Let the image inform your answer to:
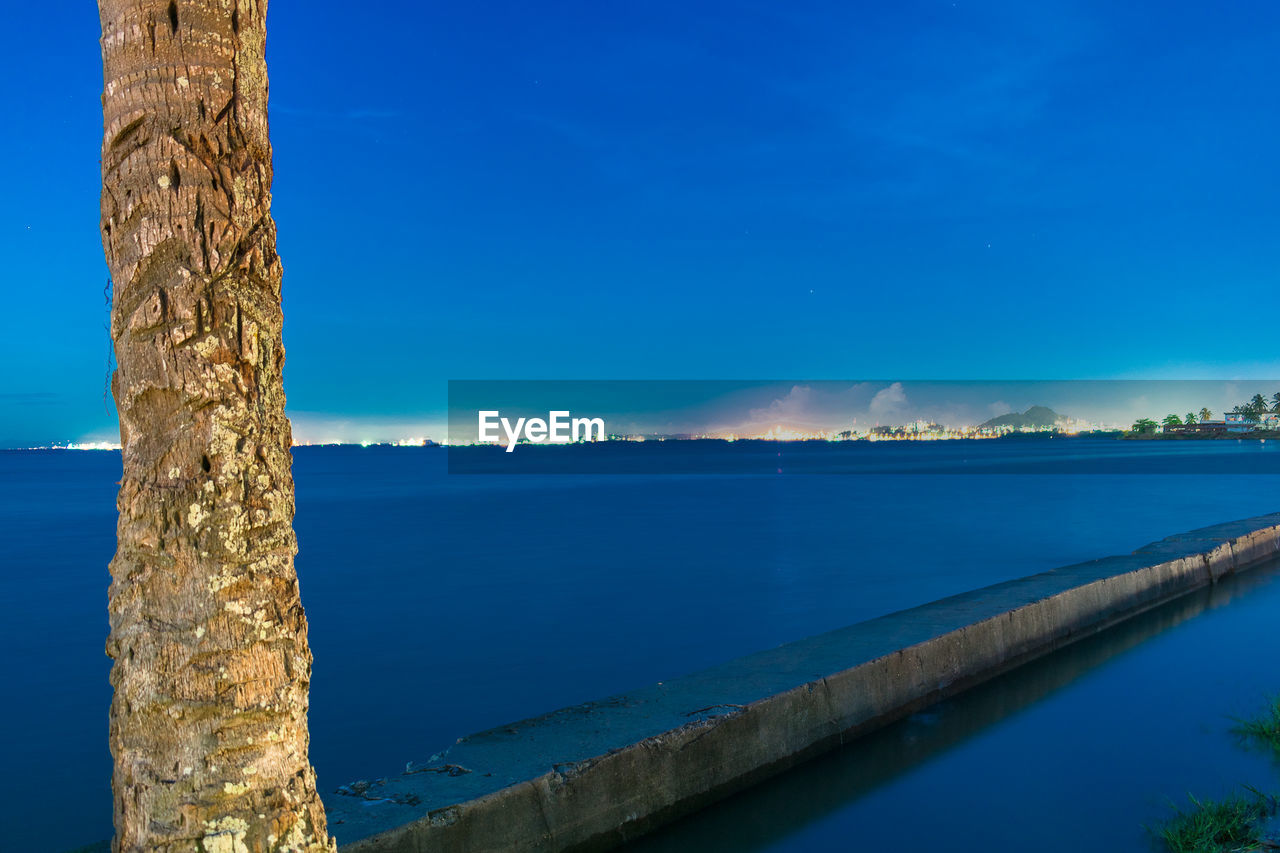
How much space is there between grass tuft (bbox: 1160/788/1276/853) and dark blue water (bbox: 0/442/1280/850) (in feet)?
2.32

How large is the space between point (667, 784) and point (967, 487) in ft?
129

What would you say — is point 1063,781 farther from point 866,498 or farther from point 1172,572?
point 866,498

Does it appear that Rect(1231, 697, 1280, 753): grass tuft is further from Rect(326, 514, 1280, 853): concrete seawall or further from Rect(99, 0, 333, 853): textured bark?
Rect(99, 0, 333, 853): textured bark

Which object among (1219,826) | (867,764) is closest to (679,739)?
(867,764)

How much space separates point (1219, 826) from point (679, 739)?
2634 millimetres

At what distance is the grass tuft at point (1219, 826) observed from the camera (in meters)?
4.54

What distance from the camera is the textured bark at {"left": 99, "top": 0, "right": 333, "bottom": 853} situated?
7.63ft

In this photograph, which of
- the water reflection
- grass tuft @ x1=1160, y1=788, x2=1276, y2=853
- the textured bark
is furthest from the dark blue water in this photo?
the textured bark

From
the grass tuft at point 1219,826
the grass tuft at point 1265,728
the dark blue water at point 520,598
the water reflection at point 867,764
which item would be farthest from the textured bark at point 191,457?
the grass tuft at point 1265,728

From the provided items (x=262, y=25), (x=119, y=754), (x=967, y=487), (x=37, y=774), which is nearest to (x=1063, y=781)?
(x=119, y=754)

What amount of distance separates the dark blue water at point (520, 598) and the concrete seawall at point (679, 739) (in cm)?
76

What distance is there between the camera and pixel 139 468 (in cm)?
234

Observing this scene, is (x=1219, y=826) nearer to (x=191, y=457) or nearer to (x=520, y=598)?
(x=191, y=457)

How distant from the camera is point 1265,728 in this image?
6367 millimetres
